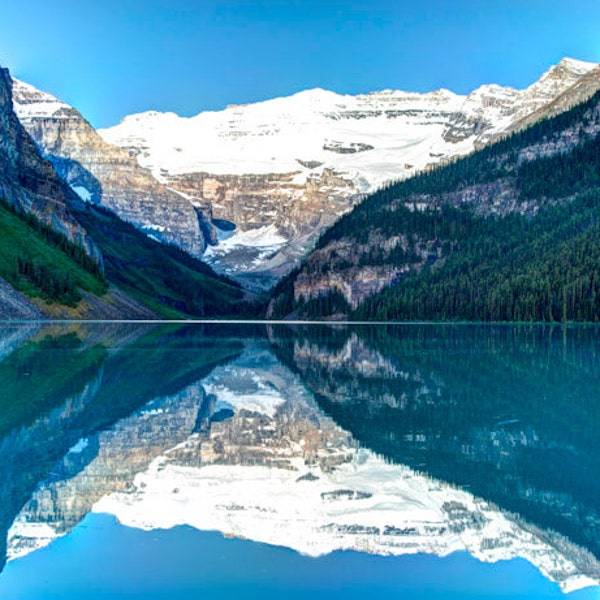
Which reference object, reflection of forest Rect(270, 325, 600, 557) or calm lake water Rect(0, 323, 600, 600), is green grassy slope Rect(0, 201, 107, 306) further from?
calm lake water Rect(0, 323, 600, 600)

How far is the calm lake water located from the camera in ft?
51.5

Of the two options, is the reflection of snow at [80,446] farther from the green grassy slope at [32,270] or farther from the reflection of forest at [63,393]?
the green grassy slope at [32,270]

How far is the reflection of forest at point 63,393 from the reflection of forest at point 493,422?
8.41 metres

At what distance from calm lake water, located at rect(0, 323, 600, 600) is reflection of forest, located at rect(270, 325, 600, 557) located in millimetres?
108

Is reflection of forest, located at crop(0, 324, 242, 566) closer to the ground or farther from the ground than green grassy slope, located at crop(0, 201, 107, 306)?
closer to the ground

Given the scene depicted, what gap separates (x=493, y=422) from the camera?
3194 centimetres

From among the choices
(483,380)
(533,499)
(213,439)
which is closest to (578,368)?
(483,380)

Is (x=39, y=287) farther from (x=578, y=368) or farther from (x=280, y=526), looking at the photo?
(x=280, y=526)

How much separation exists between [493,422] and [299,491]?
1226 cm

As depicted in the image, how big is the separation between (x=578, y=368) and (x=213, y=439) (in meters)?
31.8

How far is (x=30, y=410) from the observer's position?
33562 mm

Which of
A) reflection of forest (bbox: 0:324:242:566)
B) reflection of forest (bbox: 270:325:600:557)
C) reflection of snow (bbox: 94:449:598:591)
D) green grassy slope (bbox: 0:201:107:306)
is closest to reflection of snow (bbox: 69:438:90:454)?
reflection of forest (bbox: 0:324:242:566)

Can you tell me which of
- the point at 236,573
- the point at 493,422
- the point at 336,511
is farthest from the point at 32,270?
the point at 236,573

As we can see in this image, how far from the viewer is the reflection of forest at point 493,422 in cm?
2078
